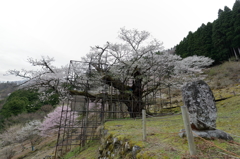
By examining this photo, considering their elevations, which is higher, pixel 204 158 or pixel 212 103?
pixel 212 103

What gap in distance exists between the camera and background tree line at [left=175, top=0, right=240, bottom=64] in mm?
18781

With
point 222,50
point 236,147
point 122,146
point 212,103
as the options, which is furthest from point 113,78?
point 222,50

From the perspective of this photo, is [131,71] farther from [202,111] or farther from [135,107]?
[202,111]

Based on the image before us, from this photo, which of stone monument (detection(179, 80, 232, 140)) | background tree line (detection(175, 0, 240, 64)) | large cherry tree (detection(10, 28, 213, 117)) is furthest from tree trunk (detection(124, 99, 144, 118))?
background tree line (detection(175, 0, 240, 64))

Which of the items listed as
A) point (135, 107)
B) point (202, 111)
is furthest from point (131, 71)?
point (202, 111)

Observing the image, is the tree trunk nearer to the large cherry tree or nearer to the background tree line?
the large cherry tree

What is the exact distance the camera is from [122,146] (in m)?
3.59

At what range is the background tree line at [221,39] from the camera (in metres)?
18.8

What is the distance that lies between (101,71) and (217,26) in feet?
66.7

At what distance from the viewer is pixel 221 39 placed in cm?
1981

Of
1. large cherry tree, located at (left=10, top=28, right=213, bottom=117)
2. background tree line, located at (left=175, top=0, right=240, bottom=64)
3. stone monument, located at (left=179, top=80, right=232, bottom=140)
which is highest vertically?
background tree line, located at (left=175, top=0, right=240, bottom=64)

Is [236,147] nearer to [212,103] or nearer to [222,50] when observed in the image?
[212,103]

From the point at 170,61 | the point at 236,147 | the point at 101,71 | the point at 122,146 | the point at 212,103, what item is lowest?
the point at 122,146

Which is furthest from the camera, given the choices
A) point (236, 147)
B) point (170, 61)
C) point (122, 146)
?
point (170, 61)
